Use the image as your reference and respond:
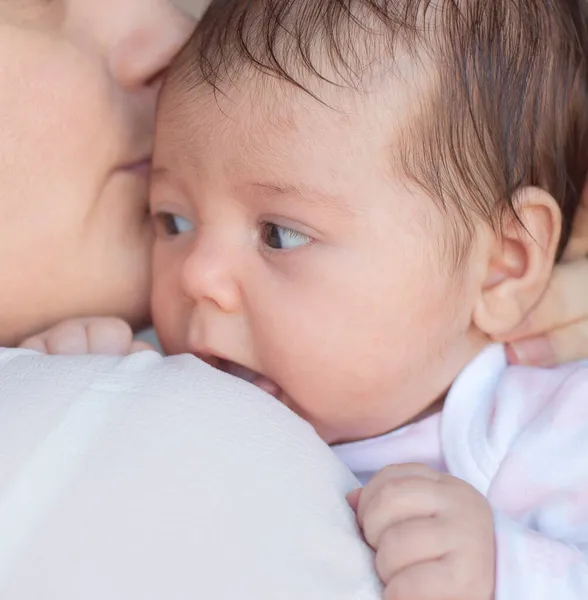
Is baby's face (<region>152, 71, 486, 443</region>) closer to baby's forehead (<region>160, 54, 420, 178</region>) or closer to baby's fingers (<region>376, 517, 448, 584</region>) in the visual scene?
baby's forehead (<region>160, 54, 420, 178</region>)

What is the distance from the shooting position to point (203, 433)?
0.83 m

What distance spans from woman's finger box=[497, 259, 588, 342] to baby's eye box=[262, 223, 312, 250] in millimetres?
305

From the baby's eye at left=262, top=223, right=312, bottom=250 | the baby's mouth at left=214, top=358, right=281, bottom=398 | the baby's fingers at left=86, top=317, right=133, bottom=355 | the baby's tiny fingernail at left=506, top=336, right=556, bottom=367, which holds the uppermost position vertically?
the baby's eye at left=262, top=223, right=312, bottom=250

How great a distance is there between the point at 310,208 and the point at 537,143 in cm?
32

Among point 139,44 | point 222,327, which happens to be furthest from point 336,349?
point 139,44

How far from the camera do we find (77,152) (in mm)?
1167

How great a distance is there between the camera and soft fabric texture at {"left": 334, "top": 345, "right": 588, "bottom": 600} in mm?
941

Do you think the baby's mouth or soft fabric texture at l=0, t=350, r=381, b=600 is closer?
soft fabric texture at l=0, t=350, r=381, b=600

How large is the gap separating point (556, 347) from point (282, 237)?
414mm

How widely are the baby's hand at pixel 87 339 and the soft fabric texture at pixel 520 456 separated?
30cm

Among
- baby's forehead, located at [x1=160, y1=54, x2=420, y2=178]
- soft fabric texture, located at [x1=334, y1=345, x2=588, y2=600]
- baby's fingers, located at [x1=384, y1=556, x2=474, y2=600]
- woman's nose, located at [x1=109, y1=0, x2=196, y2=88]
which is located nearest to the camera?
baby's fingers, located at [x1=384, y1=556, x2=474, y2=600]

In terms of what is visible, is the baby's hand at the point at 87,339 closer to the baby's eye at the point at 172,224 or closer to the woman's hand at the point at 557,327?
the baby's eye at the point at 172,224

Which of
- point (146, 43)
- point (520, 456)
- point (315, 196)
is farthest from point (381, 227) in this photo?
point (146, 43)

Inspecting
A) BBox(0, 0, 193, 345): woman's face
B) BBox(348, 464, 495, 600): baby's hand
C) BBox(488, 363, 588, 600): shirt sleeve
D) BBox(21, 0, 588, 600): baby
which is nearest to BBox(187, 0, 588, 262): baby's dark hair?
BBox(21, 0, 588, 600): baby
